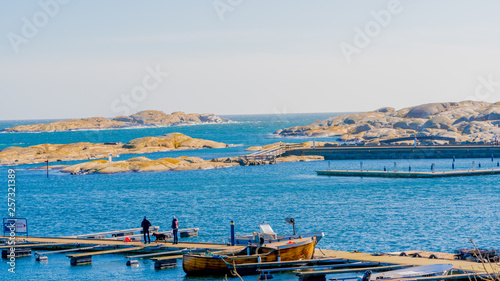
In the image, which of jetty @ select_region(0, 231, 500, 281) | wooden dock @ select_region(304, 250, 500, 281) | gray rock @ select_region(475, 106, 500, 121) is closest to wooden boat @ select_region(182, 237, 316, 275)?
jetty @ select_region(0, 231, 500, 281)

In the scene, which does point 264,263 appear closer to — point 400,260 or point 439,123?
point 400,260

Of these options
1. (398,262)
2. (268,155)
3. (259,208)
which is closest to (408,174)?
(259,208)

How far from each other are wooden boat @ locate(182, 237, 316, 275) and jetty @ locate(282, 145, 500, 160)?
9188 centimetres

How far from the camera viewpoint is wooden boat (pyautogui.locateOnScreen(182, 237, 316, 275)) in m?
37.8

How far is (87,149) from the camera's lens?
538 feet

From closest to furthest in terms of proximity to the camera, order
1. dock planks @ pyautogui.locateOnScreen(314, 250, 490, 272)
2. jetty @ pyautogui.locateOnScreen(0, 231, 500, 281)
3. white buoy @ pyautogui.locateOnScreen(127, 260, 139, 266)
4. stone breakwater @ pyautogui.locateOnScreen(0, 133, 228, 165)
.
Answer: dock planks @ pyautogui.locateOnScreen(314, 250, 490, 272)
jetty @ pyautogui.locateOnScreen(0, 231, 500, 281)
white buoy @ pyautogui.locateOnScreen(127, 260, 139, 266)
stone breakwater @ pyautogui.locateOnScreen(0, 133, 228, 165)

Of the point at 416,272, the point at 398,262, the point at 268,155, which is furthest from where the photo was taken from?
the point at 268,155

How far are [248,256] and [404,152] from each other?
9543 cm

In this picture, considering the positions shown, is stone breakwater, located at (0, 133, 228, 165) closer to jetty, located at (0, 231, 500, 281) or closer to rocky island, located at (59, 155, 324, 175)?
rocky island, located at (59, 155, 324, 175)

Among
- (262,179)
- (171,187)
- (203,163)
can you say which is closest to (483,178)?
(262,179)

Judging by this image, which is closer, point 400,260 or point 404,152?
point 400,260

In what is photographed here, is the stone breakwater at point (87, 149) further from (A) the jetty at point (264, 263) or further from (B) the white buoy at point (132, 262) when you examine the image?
(B) the white buoy at point (132, 262)

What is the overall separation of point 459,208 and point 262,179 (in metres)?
40.6

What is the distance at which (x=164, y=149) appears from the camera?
179 metres
